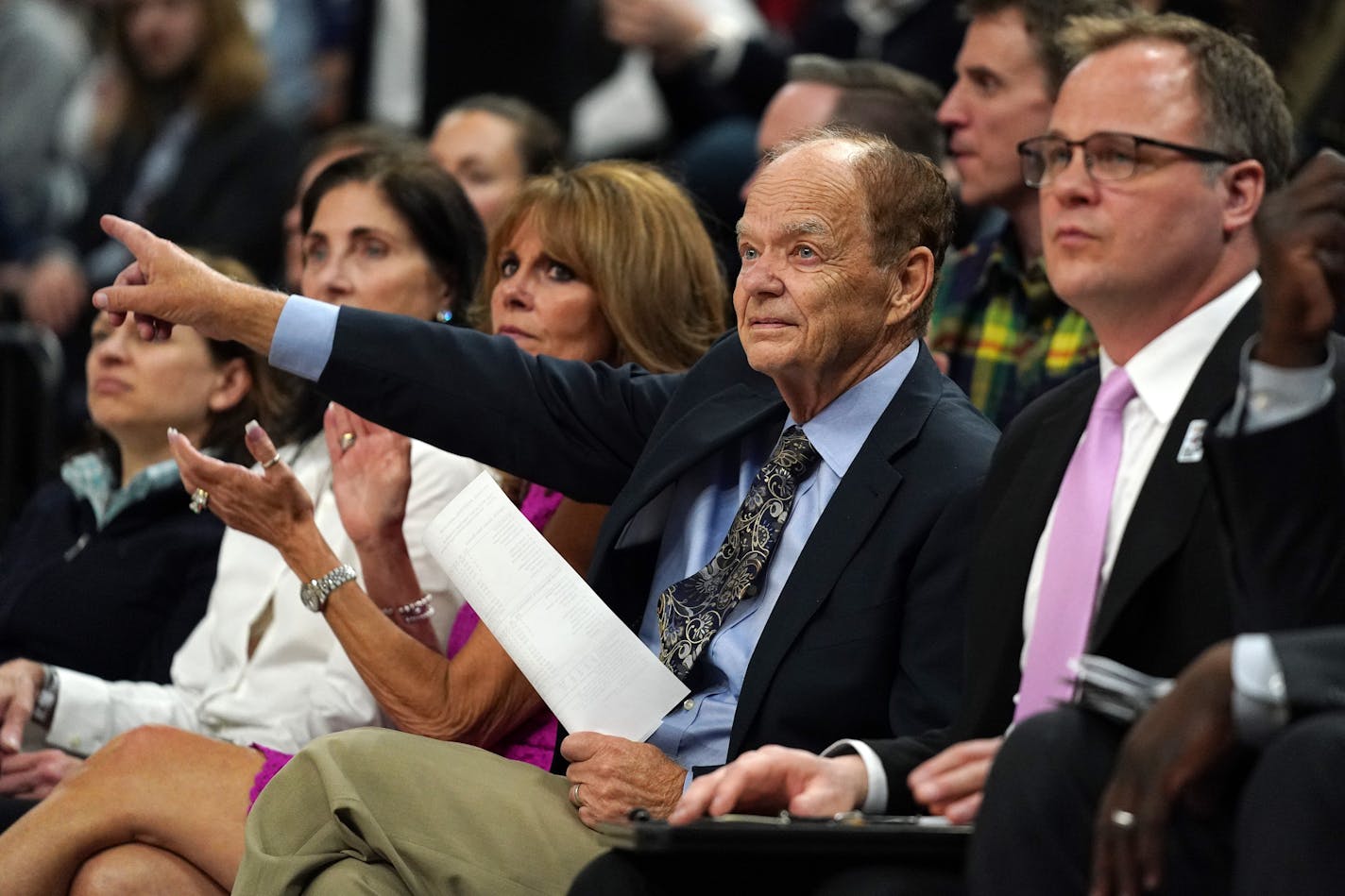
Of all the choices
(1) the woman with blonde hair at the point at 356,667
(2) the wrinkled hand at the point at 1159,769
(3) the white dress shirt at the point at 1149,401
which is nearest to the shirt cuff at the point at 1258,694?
(2) the wrinkled hand at the point at 1159,769

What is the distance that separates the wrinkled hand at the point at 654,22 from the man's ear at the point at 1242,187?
111 inches

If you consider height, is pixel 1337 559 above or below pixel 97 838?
above

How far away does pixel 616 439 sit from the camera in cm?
324

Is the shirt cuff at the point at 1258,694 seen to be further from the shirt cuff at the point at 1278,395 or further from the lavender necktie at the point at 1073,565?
the lavender necktie at the point at 1073,565

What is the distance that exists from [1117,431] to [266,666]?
1.85 meters

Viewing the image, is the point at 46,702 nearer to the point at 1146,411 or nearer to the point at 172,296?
the point at 172,296

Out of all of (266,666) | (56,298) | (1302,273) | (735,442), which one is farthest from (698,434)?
(56,298)

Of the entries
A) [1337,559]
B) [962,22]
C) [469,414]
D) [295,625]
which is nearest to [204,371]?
[295,625]

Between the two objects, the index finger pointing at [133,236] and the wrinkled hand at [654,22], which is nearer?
the index finger pointing at [133,236]

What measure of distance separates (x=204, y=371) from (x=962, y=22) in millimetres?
2170

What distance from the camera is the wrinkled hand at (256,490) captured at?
10.6 feet

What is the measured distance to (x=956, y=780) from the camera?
2.26 m

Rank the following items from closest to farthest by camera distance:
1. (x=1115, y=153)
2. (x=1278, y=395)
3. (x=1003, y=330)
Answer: (x=1278, y=395) < (x=1115, y=153) < (x=1003, y=330)

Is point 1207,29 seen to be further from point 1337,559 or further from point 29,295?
point 29,295
